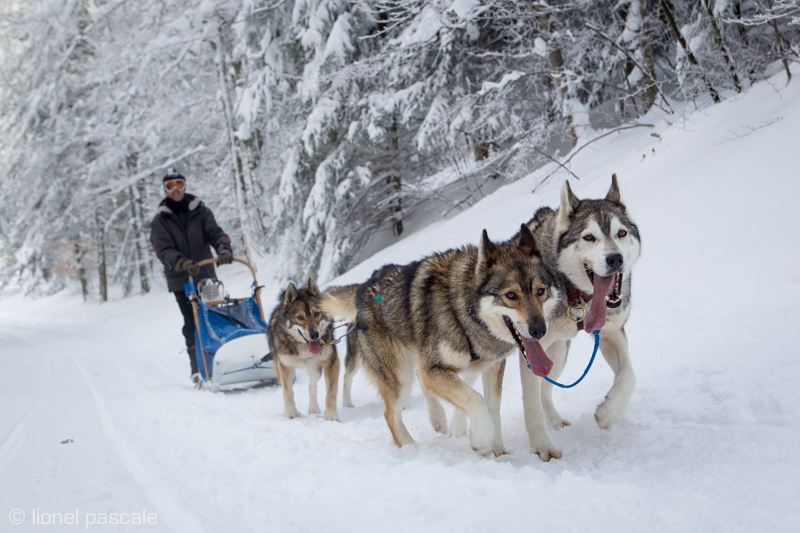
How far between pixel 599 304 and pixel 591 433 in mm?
889

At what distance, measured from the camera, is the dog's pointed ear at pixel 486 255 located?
3.07 m

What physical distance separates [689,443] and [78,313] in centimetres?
2733

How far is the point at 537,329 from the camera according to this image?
271 cm

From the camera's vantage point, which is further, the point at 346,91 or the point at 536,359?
the point at 346,91

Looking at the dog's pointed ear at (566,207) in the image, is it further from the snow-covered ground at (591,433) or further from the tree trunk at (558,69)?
the tree trunk at (558,69)

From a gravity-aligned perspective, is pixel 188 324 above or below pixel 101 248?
below

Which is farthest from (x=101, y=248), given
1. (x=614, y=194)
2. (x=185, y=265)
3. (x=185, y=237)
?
(x=614, y=194)

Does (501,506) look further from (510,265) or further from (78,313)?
(78,313)

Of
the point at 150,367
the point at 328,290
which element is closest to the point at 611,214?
the point at 328,290

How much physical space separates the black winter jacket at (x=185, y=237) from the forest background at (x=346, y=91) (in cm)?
405

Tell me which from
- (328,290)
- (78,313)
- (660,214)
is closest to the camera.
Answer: (328,290)

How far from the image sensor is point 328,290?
16.0ft

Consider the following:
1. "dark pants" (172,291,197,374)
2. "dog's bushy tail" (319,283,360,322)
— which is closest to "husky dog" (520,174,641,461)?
"dog's bushy tail" (319,283,360,322)

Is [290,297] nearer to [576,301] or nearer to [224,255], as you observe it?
[224,255]
